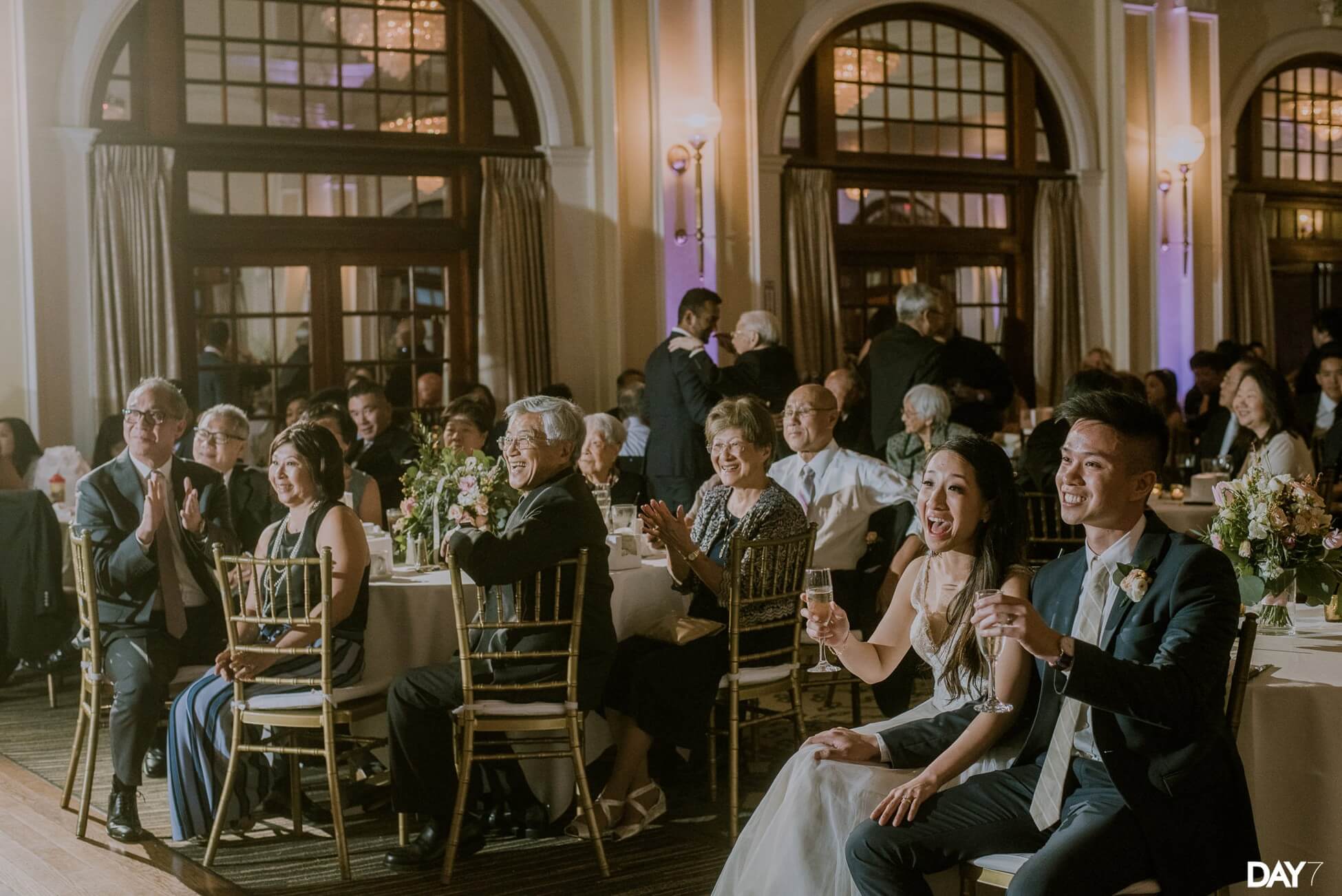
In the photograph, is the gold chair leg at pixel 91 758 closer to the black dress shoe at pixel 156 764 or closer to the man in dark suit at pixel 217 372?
the black dress shoe at pixel 156 764

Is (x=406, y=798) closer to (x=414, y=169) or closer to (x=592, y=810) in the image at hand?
(x=592, y=810)

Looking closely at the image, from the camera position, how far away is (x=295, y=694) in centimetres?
453

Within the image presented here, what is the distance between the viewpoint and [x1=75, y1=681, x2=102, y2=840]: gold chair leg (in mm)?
4746

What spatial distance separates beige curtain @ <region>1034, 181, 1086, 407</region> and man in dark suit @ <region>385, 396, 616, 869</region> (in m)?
8.02

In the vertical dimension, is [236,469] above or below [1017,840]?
above

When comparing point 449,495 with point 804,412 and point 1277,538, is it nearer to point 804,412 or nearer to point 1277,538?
point 804,412

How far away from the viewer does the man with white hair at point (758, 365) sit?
7.20m

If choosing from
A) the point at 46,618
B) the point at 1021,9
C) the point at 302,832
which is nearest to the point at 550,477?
the point at 302,832

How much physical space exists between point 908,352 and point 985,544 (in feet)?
14.5

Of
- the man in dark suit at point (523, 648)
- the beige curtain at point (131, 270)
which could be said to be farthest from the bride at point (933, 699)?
the beige curtain at point (131, 270)

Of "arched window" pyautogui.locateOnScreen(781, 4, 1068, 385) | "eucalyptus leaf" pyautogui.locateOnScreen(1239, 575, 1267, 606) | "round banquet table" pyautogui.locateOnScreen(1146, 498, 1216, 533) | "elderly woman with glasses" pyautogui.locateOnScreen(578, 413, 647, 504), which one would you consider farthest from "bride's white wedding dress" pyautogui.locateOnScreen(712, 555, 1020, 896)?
"arched window" pyautogui.locateOnScreen(781, 4, 1068, 385)

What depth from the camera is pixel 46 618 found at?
6.72 m

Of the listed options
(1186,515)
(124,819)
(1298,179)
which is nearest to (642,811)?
(124,819)

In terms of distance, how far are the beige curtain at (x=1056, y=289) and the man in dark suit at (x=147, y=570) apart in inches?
317
